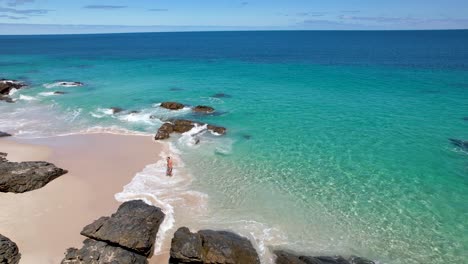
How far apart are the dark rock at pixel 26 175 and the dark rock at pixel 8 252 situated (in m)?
6.28

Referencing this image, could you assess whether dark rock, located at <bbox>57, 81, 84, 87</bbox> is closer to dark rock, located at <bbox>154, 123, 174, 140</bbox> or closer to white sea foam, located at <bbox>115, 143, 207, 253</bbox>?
dark rock, located at <bbox>154, 123, 174, 140</bbox>

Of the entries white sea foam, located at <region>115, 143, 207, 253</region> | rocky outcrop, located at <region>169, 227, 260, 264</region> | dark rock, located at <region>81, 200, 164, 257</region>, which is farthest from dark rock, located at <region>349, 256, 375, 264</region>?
dark rock, located at <region>81, 200, 164, 257</region>

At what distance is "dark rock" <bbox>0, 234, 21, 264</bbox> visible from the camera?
14.6m

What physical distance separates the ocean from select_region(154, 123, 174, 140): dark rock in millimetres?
831

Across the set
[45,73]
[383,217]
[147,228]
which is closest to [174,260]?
[147,228]

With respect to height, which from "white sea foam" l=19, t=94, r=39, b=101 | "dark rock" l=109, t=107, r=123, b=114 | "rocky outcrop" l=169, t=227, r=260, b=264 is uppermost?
"rocky outcrop" l=169, t=227, r=260, b=264

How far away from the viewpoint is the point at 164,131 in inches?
1278

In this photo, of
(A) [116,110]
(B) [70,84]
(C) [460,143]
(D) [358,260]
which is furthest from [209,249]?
(B) [70,84]

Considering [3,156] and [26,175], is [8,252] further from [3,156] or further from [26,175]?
[3,156]

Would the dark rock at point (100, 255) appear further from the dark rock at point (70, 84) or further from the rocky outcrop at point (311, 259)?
the dark rock at point (70, 84)

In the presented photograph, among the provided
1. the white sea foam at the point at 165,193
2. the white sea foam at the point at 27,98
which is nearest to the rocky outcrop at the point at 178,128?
the white sea foam at the point at 165,193

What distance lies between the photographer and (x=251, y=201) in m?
21.1

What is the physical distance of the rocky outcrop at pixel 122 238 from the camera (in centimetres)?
1474

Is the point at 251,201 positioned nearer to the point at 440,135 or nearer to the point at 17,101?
the point at 440,135
